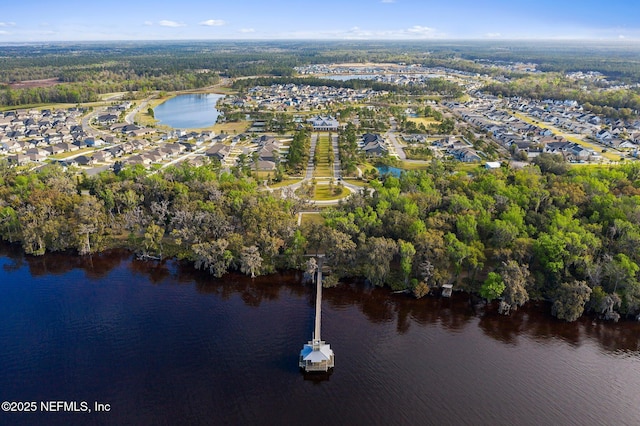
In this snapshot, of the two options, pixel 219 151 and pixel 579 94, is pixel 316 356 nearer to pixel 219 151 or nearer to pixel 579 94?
pixel 219 151

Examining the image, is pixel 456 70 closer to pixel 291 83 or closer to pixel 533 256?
pixel 291 83

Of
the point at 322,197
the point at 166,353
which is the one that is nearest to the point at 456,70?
the point at 322,197

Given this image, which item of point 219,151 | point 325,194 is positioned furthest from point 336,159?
point 219,151

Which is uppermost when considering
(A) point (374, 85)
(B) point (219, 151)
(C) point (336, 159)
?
(A) point (374, 85)

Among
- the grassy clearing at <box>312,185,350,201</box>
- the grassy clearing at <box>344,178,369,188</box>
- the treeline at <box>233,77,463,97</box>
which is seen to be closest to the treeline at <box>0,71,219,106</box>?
the treeline at <box>233,77,463,97</box>

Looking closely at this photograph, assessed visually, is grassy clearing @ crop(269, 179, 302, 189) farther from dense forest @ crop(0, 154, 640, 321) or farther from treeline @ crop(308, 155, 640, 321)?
treeline @ crop(308, 155, 640, 321)

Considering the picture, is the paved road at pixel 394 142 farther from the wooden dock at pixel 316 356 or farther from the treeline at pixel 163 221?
the wooden dock at pixel 316 356

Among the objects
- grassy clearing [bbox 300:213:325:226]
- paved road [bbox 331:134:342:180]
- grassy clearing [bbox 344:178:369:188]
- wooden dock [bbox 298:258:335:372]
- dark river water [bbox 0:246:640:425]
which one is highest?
paved road [bbox 331:134:342:180]
